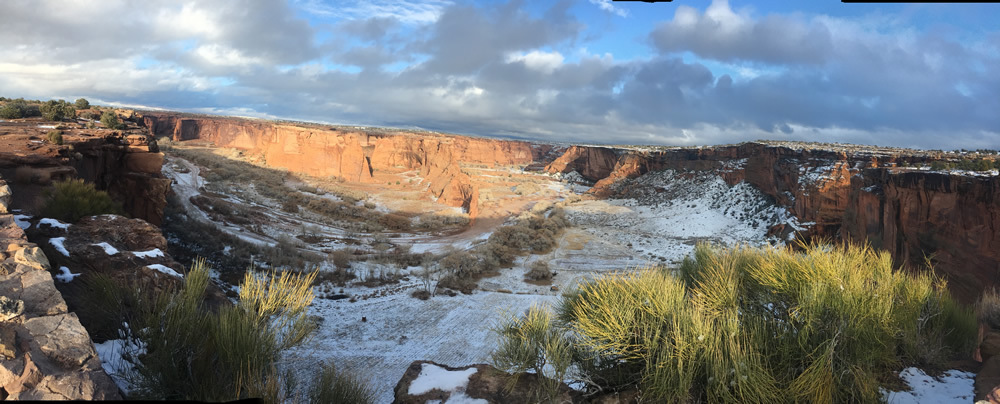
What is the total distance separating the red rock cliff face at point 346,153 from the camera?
3934 cm

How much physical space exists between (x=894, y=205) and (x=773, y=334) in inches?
610

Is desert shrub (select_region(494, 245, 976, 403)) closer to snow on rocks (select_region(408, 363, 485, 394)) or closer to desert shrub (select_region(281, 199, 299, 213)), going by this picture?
snow on rocks (select_region(408, 363, 485, 394))

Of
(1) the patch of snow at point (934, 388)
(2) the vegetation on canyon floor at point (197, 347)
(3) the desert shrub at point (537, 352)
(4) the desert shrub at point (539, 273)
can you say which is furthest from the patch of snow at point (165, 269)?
(4) the desert shrub at point (539, 273)

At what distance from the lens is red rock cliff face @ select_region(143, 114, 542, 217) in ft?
129

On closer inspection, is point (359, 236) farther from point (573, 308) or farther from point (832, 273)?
point (832, 273)

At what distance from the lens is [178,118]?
72.9 meters

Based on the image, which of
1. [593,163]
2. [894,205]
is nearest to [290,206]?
[894,205]

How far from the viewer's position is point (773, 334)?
4.81 metres

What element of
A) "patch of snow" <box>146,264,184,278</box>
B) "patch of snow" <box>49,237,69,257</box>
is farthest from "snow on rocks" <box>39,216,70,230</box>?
"patch of snow" <box>146,264,184,278</box>

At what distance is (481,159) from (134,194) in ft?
245

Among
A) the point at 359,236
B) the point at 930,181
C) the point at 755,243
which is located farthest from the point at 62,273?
the point at 755,243

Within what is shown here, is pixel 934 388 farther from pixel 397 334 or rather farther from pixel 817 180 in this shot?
pixel 817 180

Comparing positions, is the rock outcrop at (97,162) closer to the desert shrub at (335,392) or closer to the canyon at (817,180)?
the desert shrub at (335,392)

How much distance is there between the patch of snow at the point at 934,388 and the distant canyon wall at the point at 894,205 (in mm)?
9292
